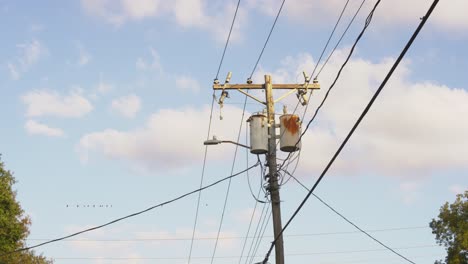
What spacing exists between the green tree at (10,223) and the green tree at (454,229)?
93.1 ft

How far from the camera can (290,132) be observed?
629 inches

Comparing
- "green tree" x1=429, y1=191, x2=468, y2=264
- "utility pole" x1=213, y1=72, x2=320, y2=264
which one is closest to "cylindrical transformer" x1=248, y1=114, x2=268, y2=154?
"utility pole" x1=213, y1=72, x2=320, y2=264

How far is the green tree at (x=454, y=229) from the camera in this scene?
41.4 m

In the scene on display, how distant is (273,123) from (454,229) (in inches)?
1198

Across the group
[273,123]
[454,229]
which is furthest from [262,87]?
[454,229]

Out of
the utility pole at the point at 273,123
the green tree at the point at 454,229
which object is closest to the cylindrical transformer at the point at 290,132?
the utility pole at the point at 273,123

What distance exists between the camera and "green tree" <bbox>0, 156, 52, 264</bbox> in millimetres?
42969

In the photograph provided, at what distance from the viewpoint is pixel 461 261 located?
4131 centimetres

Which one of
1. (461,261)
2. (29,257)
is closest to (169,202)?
(461,261)

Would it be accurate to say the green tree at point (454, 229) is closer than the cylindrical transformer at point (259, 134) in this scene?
No

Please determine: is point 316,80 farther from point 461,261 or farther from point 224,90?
point 461,261

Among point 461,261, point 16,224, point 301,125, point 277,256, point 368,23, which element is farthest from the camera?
point 16,224

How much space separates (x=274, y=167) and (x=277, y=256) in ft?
7.71

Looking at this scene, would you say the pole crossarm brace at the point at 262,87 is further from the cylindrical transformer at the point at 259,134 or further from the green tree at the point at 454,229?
the green tree at the point at 454,229
